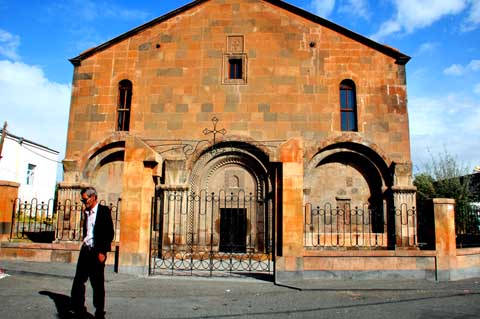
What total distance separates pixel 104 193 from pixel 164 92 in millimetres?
4610

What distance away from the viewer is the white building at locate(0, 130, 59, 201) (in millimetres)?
30422

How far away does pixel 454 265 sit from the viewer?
9906 mm

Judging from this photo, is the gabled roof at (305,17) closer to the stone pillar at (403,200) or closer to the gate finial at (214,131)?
the stone pillar at (403,200)

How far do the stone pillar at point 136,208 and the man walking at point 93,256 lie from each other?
3.64 metres

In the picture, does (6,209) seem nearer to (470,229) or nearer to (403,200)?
(403,200)

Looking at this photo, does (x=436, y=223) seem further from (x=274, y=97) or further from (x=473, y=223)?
(x=274, y=97)

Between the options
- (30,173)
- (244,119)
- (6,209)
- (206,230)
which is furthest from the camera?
(30,173)

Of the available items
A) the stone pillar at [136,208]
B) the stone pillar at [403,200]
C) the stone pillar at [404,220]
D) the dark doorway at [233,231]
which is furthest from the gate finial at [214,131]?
the stone pillar at [404,220]

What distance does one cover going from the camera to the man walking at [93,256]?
232 inches

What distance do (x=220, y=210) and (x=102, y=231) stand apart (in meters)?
8.86

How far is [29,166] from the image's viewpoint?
110ft

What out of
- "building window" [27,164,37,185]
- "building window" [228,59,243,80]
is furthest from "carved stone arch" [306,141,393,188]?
"building window" [27,164,37,185]

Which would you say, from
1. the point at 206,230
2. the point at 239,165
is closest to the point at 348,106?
the point at 239,165

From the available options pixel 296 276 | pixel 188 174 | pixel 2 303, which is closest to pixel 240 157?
pixel 188 174
